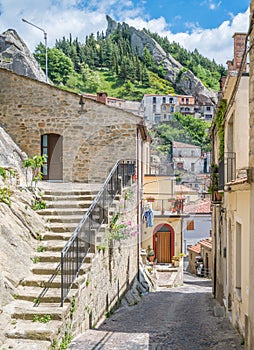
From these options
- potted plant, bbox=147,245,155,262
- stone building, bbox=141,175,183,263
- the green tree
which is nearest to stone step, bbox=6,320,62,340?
potted plant, bbox=147,245,155,262

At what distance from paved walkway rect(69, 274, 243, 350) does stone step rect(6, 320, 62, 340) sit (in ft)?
1.60

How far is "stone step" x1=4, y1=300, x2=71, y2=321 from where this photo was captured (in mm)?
6316

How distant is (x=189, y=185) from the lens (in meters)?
32.7

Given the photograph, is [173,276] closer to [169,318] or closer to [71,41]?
[169,318]

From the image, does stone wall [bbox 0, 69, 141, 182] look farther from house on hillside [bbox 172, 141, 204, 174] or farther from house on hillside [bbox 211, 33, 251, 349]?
house on hillside [bbox 172, 141, 204, 174]

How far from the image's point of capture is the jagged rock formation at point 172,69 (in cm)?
10081

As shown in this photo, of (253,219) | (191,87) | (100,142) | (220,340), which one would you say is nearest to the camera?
(253,219)

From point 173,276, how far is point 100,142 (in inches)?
336

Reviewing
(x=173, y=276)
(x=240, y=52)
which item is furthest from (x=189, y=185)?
(x=240, y=52)

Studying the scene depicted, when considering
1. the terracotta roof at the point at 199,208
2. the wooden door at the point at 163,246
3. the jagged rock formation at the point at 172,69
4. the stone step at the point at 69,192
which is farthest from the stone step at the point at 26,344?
the jagged rock formation at the point at 172,69

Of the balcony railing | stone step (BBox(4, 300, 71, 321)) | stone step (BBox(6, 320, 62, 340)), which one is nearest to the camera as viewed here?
→ stone step (BBox(6, 320, 62, 340))

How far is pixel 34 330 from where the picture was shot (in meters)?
5.89

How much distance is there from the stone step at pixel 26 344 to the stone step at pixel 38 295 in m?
1.01

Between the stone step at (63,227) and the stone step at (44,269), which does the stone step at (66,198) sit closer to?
the stone step at (63,227)
